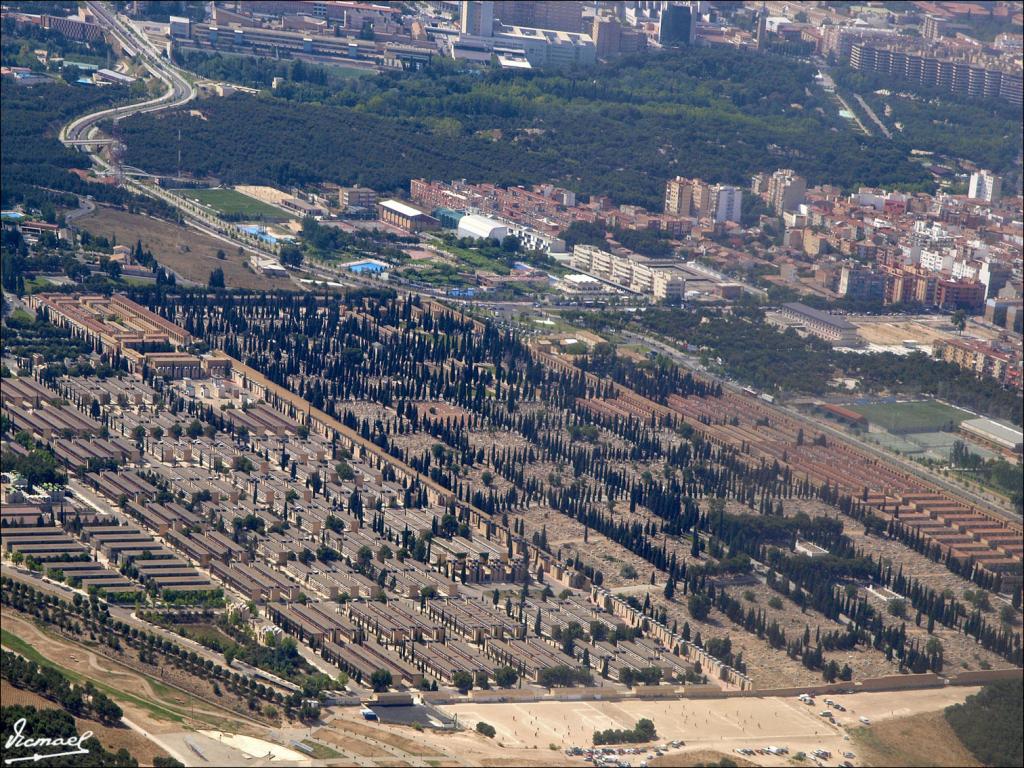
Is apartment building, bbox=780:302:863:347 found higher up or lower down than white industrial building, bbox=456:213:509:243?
lower down

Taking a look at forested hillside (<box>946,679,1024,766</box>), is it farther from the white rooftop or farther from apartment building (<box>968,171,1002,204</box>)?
apartment building (<box>968,171,1002,204</box>)

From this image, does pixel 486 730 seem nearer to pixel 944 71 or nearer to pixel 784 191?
pixel 784 191

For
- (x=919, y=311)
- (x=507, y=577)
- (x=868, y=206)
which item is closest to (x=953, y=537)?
(x=507, y=577)

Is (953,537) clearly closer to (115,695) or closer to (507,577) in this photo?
(507,577)

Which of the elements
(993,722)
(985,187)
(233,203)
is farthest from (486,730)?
(985,187)

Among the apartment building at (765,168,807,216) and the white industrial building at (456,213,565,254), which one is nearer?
the white industrial building at (456,213,565,254)

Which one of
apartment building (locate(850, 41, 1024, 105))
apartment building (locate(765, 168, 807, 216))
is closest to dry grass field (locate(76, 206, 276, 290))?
apartment building (locate(765, 168, 807, 216))
